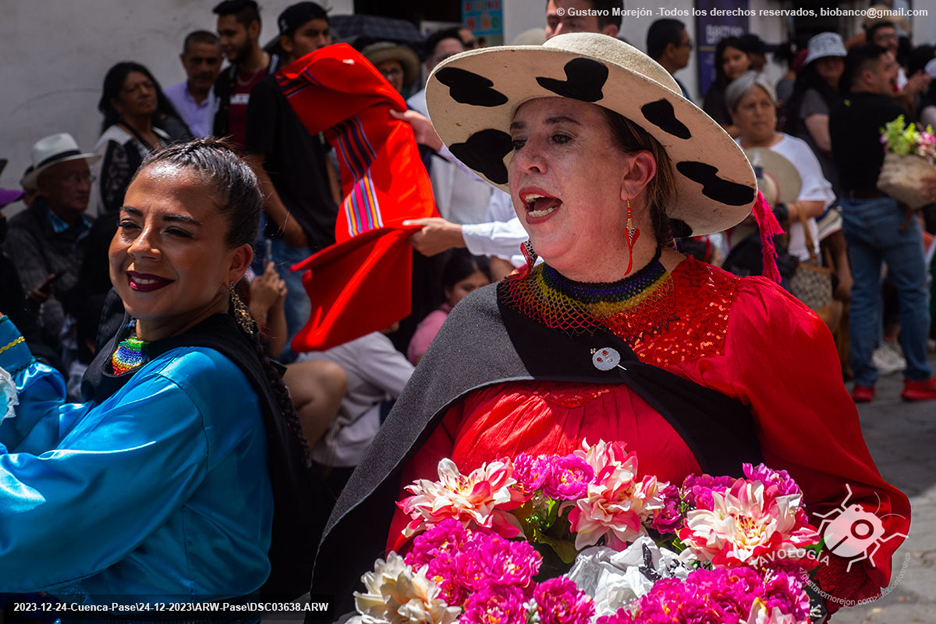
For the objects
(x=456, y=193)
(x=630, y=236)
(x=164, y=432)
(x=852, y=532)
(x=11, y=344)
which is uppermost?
(x=630, y=236)

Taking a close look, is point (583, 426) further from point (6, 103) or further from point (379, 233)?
point (6, 103)

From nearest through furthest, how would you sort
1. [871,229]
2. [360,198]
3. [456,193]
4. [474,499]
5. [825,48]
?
[474,499], [360,198], [456,193], [871,229], [825,48]

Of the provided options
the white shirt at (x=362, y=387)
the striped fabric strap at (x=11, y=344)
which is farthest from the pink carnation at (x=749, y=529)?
the white shirt at (x=362, y=387)

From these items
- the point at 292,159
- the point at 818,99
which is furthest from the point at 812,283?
the point at 292,159

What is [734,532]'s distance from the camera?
1655 millimetres

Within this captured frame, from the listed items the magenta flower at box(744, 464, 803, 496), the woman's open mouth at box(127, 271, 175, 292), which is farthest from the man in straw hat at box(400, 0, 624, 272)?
the magenta flower at box(744, 464, 803, 496)

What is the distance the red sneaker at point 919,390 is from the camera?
709cm

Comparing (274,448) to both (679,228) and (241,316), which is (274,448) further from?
(679,228)

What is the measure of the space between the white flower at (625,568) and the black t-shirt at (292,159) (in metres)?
3.37

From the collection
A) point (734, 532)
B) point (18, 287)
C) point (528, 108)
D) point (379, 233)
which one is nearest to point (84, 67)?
point (18, 287)

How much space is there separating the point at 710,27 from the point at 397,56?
5.60 metres

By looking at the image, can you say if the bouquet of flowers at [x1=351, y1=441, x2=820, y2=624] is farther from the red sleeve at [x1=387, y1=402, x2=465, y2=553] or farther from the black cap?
the black cap

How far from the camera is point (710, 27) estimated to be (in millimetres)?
10508

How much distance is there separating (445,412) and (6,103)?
15.8 feet
